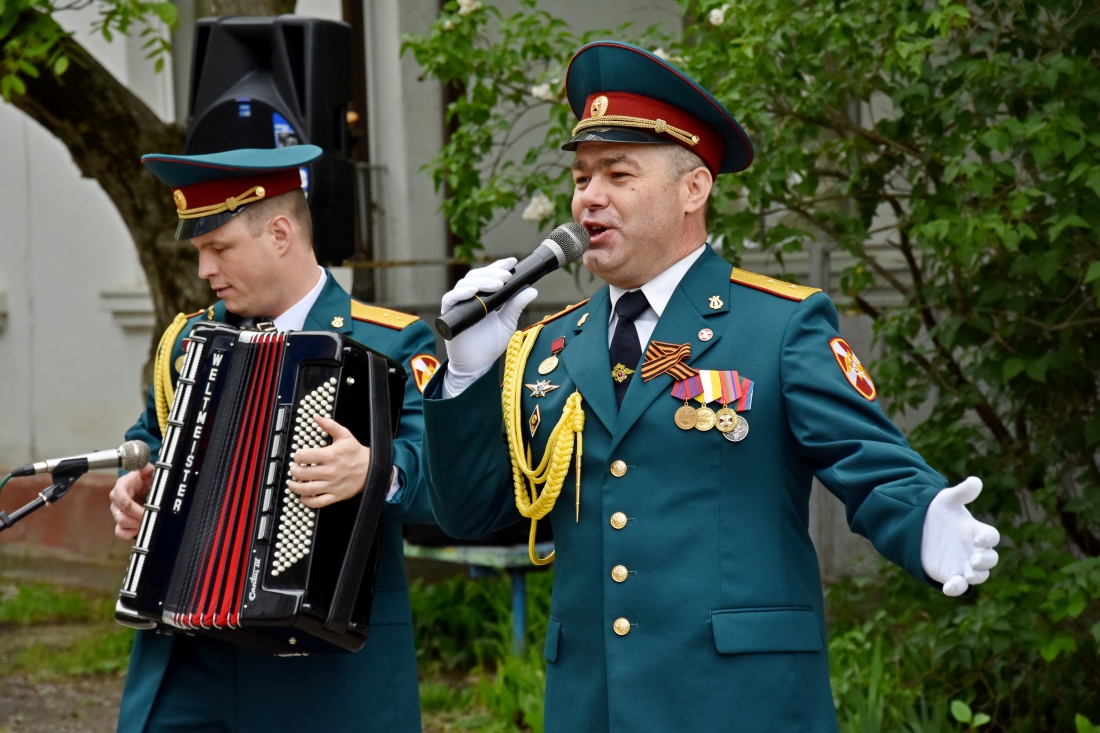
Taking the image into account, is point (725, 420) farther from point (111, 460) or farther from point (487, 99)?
point (487, 99)

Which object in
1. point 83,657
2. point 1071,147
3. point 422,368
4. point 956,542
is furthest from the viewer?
point 83,657

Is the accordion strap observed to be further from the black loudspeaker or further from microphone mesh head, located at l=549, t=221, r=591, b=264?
the black loudspeaker

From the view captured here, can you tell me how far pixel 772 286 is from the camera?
2.48 m

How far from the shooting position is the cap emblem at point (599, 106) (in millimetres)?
2490

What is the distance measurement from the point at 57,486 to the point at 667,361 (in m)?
1.36

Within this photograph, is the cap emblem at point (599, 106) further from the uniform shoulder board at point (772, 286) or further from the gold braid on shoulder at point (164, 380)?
the gold braid on shoulder at point (164, 380)

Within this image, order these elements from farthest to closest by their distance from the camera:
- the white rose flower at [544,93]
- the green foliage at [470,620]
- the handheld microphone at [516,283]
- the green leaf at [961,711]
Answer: the green foliage at [470,620] < the white rose flower at [544,93] < the green leaf at [961,711] < the handheld microphone at [516,283]

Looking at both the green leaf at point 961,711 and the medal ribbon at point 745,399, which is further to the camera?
the green leaf at point 961,711

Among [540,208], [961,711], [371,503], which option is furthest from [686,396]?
[540,208]

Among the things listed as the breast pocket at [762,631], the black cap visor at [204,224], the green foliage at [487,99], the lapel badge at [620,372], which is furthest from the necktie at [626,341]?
the green foliage at [487,99]

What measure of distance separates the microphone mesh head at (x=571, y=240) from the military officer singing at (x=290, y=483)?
73 cm

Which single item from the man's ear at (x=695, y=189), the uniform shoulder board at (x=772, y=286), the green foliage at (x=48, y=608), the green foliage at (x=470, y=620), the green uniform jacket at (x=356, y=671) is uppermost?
the man's ear at (x=695, y=189)

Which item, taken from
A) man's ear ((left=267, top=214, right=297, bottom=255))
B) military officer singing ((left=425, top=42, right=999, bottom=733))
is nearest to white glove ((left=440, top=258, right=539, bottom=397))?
military officer singing ((left=425, top=42, right=999, bottom=733))

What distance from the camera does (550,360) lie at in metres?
2.58
